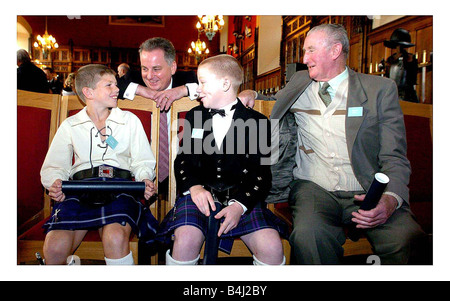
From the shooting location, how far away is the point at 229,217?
1434mm

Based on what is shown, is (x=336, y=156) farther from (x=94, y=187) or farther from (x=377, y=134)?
(x=94, y=187)

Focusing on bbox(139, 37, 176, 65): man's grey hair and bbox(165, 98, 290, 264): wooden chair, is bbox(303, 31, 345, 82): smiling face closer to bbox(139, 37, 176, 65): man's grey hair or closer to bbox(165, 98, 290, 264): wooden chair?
bbox(165, 98, 290, 264): wooden chair

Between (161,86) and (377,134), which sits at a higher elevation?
(161,86)

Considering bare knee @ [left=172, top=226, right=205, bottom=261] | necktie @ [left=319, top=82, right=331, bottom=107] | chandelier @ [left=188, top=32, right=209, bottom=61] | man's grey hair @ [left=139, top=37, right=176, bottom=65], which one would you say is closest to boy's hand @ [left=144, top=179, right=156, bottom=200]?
bare knee @ [left=172, top=226, right=205, bottom=261]

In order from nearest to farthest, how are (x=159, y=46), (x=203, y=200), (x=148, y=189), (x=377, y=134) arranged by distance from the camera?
(x=203, y=200)
(x=148, y=189)
(x=377, y=134)
(x=159, y=46)

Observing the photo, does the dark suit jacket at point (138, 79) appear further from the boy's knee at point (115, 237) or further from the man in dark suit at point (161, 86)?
the boy's knee at point (115, 237)

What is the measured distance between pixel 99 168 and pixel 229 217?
72 cm

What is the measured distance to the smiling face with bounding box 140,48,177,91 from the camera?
6.74 feet

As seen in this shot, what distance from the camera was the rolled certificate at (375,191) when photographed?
4.32ft

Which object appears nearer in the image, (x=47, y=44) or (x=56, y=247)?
→ (x=56, y=247)

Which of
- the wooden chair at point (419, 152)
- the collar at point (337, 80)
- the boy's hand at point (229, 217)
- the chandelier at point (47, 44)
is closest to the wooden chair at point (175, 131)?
the boy's hand at point (229, 217)

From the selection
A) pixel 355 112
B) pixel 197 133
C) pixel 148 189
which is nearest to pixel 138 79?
pixel 197 133
